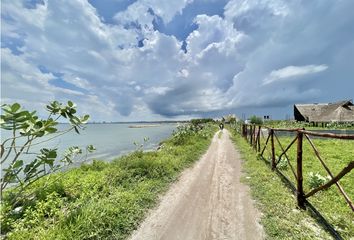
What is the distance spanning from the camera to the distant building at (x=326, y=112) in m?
43.9

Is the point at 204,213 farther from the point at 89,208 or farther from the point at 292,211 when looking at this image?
the point at 89,208

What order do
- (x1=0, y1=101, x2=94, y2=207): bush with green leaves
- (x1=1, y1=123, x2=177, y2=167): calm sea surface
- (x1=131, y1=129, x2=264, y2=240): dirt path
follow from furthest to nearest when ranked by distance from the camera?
(x1=1, y1=123, x2=177, y2=167): calm sea surface
(x1=131, y1=129, x2=264, y2=240): dirt path
(x1=0, y1=101, x2=94, y2=207): bush with green leaves

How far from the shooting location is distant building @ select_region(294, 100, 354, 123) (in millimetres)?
43919

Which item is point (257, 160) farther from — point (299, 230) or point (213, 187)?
point (299, 230)

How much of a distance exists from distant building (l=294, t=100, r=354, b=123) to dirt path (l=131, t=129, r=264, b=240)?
47774mm

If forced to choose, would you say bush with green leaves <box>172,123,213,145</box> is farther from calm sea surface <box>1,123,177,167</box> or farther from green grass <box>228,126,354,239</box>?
green grass <box>228,126,354,239</box>

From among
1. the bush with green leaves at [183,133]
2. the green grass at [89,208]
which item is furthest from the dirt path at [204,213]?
the bush with green leaves at [183,133]

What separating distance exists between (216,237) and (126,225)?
1756 millimetres

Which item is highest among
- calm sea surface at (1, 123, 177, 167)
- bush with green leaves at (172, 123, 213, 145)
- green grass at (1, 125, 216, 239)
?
bush with green leaves at (172, 123, 213, 145)


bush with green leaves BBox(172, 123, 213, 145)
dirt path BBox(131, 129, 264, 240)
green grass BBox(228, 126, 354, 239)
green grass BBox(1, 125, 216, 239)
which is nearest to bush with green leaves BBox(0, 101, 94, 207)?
green grass BBox(1, 125, 216, 239)

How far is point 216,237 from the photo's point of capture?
3.89 metres

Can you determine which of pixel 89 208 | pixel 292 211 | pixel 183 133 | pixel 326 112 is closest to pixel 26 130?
pixel 89 208

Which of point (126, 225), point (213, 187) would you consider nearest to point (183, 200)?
point (213, 187)

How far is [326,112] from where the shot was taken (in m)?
48.2
